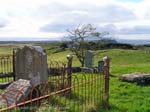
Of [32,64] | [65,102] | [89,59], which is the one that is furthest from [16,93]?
[89,59]

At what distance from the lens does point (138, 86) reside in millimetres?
14633

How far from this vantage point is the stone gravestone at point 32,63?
40.4ft

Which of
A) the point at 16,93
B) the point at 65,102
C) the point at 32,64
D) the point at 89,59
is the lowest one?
the point at 65,102

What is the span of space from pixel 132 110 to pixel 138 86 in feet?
14.1

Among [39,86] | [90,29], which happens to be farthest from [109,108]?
[90,29]

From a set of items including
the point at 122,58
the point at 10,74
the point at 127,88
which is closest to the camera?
the point at 127,88

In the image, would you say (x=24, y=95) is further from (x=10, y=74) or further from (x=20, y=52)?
(x=10, y=74)

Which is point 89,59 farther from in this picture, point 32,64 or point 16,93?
point 16,93

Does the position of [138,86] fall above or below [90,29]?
below

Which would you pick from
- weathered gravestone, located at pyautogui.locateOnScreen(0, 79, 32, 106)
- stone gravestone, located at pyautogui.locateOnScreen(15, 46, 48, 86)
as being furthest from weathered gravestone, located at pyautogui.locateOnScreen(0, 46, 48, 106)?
weathered gravestone, located at pyautogui.locateOnScreen(0, 79, 32, 106)


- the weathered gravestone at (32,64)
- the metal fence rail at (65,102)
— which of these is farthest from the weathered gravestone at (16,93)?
the weathered gravestone at (32,64)

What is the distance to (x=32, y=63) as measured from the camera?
40.9 ft

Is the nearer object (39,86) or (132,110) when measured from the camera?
(132,110)

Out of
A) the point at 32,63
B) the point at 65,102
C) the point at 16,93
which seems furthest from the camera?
the point at 32,63
